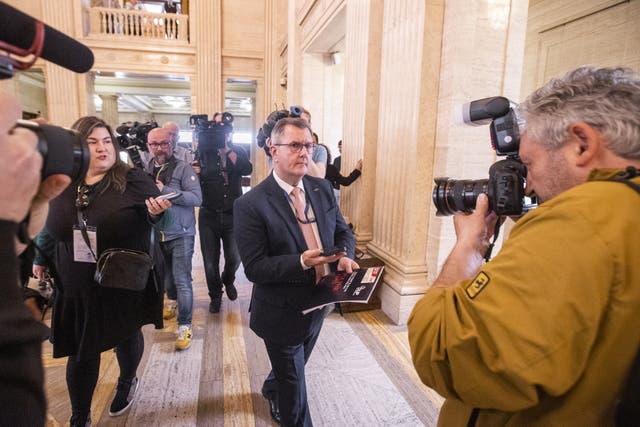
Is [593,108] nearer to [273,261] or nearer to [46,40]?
[46,40]

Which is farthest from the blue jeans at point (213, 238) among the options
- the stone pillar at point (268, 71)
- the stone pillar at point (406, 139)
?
the stone pillar at point (268, 71)

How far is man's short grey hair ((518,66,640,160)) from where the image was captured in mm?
738

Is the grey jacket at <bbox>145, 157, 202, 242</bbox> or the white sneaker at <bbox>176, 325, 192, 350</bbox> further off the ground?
the grey jacket at <bbox>145, 157, 202, 242</bbox>

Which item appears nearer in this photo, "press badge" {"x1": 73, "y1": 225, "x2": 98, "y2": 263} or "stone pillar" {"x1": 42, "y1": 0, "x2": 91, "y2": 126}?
"press badge" {"x1": 73, "y1": 225, "x2": 98, "y2": 263}

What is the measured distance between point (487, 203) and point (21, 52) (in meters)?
1.07

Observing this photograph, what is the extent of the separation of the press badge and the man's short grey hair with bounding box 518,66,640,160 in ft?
6.34

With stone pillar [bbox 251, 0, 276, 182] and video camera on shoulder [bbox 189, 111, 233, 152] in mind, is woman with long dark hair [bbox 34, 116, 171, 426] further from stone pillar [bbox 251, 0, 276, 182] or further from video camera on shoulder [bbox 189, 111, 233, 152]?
stone pillar [bbox 251, 0, 276, 182]

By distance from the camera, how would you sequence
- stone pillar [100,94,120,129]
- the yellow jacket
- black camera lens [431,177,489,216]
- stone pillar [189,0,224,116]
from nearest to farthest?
the yellow jacket < black camera lens [431,177,489,216] < stone pillar [189,0,224,116] < stone pillar [100,94,120,129]

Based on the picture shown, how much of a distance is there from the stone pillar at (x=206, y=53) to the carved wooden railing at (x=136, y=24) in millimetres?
479

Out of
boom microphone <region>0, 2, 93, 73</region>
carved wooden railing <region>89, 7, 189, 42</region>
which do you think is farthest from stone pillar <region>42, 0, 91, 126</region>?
boom microphone <region>0, 2, 93, 73</region>

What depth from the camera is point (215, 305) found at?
12.3 ft

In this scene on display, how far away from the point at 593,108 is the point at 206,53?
11.3 m

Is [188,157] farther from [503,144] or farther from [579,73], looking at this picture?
[579,73]

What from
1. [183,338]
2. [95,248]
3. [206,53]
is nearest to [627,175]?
[95,248]
